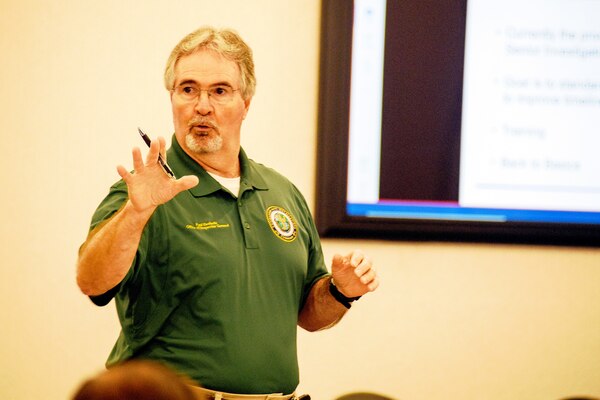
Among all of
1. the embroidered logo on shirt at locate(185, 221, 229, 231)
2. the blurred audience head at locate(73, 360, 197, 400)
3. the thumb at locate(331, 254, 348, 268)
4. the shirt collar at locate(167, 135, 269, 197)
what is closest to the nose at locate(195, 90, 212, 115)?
the shirt collar at locate(167, 135, 269, 197)

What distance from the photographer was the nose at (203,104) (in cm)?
164

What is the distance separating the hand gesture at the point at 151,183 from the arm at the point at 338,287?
1.69 feet

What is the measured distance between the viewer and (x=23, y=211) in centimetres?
233

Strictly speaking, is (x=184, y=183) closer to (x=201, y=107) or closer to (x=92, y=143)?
(x=201, y=107)

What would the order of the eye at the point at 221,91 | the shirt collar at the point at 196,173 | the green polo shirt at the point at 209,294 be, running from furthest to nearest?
1. the eye at the point at 221,91
2. the shirt collar at the point at 196,173
3. the green polo shirt at the point at 209,294

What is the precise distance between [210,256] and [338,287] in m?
0.39

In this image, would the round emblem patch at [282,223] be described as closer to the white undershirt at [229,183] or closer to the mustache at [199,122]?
the white undershirt at [229,183]

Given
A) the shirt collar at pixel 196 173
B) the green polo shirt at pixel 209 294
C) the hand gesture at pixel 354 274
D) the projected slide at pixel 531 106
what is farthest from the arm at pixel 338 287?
the projected slide at pixel 531 106

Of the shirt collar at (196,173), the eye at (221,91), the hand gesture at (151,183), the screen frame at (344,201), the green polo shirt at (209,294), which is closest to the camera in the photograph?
the hand gesture at (151,183)

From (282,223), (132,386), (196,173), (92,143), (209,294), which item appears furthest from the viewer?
(92,143)

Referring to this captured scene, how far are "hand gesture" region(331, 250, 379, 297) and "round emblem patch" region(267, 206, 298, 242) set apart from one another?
0.15m

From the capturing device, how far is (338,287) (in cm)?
170

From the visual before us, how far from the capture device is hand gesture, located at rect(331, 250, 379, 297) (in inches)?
63.7

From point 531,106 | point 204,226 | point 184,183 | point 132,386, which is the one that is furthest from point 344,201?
point 132,386
